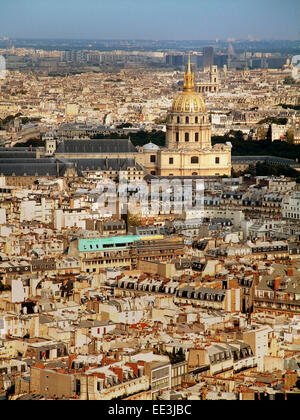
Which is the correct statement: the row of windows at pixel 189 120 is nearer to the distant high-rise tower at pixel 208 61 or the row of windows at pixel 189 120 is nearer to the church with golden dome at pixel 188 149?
the church with golden dome at pixel 188 149

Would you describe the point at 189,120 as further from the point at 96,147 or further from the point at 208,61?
the point at 208,61

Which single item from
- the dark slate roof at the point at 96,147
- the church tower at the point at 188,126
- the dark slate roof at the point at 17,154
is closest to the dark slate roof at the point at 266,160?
the church tower at the point at 188,126

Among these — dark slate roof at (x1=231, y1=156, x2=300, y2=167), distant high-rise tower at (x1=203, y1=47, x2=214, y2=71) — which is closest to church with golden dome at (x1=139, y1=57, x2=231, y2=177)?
dark slate roof at (x1=231, y1=156, x2=300, y2=167)

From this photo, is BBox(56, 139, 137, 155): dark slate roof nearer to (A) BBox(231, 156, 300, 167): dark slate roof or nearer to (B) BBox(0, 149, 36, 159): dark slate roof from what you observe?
(B) BBox(0, 149, 36, 159): dark slate roof

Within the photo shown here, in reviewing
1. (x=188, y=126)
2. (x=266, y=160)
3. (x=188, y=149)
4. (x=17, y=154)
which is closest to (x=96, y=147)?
(x=17, y=154)

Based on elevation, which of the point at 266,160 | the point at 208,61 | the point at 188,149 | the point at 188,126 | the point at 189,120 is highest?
the point at 189,120

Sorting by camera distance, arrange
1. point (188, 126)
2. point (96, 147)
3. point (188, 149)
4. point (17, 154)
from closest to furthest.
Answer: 1. point (188, 149)
2. point (188, 126)
3. point (17, 154)
4. point (96, 147)
